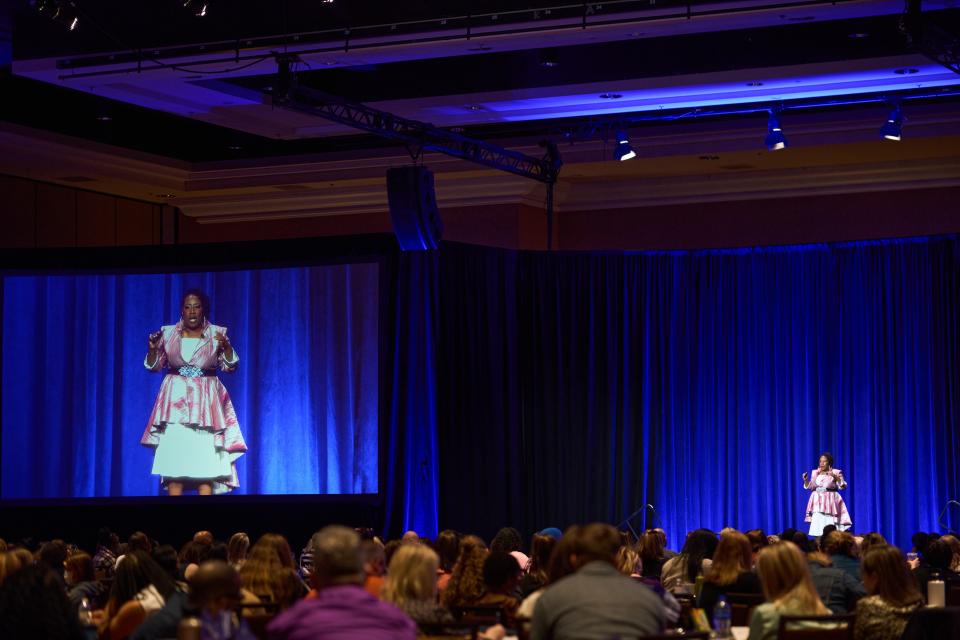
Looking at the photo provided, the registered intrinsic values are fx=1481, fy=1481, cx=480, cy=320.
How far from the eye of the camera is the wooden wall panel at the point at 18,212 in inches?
606

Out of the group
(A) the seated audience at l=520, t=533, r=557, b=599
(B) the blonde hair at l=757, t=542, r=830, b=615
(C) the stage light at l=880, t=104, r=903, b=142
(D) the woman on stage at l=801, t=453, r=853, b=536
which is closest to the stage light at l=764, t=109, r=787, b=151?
(C) the stage light at l=880, t=104, r=903, b=142

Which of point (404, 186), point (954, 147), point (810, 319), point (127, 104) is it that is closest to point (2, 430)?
point (127, 104)

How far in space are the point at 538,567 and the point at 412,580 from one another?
230 centimetres

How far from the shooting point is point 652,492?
585 inches

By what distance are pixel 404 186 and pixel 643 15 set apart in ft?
9.78

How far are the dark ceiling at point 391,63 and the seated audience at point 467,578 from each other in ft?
15.9

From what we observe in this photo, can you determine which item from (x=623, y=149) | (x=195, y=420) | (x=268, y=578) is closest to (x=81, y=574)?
(x=268, y=578)

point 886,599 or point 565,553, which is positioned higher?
point 565,553

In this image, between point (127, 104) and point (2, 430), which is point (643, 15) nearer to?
point (127, 104)

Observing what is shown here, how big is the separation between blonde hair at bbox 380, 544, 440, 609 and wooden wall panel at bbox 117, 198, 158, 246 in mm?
12418

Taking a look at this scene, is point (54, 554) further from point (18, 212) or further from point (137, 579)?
point (18, 212)

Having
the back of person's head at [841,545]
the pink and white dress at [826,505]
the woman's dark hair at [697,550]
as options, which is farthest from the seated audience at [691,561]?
the pink and white dress at [826,505]

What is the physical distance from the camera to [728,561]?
6.38 metres

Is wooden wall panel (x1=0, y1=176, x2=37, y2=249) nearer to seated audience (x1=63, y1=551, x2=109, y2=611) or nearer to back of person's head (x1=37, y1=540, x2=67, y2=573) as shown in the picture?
back of person's head (x1=37, y1=540, x2=67, y2=573)
